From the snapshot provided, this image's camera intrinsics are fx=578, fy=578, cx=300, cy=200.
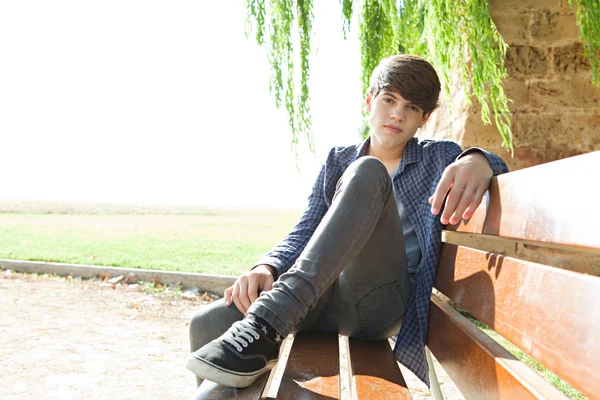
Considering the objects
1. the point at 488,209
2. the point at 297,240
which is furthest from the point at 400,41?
the point at 488,209

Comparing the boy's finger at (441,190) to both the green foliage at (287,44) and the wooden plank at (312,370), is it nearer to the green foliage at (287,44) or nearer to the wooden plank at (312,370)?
the wooden plank at (312,370)

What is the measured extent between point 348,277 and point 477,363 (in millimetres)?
585

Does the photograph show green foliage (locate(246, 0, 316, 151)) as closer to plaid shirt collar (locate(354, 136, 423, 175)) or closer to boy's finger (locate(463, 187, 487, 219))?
plaid shirt collar (locate(354, 136, 423, 175))

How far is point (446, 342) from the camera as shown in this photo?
5.65 feet

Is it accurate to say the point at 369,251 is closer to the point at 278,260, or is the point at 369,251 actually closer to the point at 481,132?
the point at 278,260

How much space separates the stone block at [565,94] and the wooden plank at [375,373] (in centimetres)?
274

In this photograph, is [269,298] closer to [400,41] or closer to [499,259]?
[499,259]

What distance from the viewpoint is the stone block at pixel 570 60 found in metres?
4.02

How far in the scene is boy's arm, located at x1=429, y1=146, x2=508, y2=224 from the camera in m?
1.58

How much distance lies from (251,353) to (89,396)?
1895 mm

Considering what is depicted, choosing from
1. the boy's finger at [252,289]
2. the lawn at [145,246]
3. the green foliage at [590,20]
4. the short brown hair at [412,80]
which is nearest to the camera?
the boy's finger at [252,289]

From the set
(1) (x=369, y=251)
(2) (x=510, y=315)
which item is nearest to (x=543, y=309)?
(2) (x=510, y=315)

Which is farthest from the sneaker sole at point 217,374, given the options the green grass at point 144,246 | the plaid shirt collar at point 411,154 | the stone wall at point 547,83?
the green grass at point 144,246

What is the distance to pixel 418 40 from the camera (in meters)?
3.94
